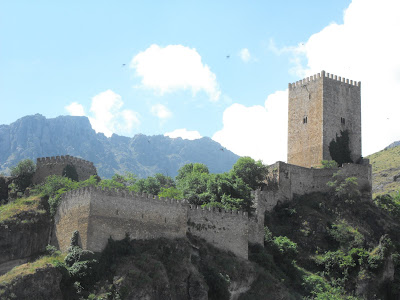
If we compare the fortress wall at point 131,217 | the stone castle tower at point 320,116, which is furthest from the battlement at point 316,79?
the fortress wall at point 131,217

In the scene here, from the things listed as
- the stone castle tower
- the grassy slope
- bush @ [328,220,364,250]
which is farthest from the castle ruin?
bush @ [328,220,364,250]

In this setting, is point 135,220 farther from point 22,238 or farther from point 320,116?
point 320,116

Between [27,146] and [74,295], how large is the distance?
150 m

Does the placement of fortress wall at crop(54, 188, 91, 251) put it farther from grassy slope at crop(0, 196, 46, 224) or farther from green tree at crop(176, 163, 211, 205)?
green tree at crop(176, 163, 211, 205)

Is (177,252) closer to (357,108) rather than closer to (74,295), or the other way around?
(74,295)

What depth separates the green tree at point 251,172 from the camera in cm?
7069

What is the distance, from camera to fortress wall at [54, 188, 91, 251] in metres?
50.4

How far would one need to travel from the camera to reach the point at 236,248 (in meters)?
58.3

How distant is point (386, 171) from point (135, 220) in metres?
73.9

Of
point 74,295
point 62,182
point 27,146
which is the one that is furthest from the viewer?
point 27,146

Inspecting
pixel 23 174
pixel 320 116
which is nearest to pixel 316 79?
pixel 320 116

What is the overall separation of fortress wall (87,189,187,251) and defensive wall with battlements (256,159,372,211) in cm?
1806

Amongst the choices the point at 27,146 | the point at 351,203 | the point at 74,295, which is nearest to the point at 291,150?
the point at 351,203

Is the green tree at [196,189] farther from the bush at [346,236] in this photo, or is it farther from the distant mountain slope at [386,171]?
the distant mountain slope at [386,171]
